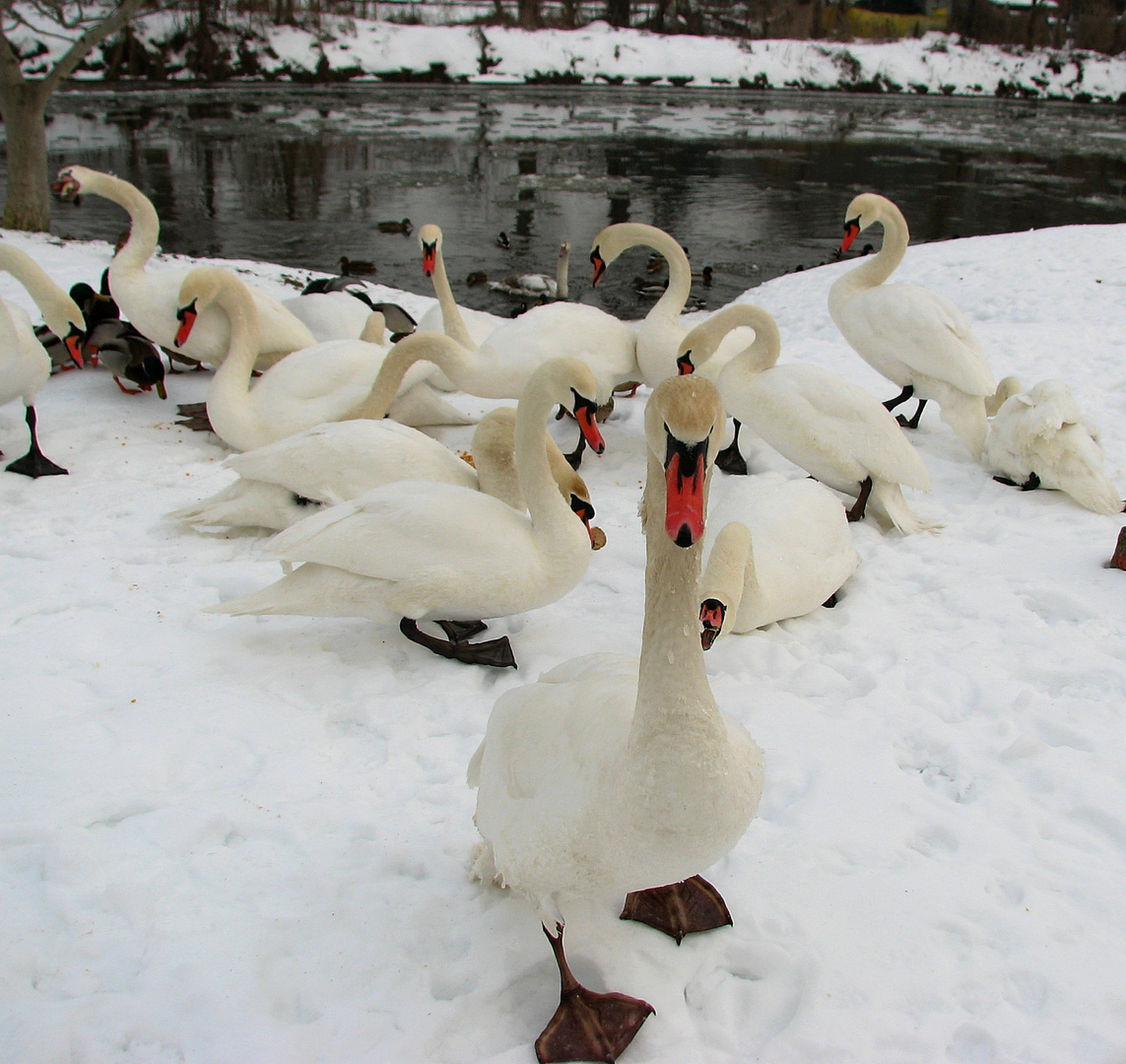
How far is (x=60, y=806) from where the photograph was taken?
2.69 m

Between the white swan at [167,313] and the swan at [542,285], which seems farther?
the swan at [542,285]

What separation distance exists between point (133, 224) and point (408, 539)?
483 centimetres

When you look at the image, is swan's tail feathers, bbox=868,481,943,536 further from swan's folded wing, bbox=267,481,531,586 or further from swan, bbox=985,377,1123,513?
swan's folded wing, bbox=267,481,531,586

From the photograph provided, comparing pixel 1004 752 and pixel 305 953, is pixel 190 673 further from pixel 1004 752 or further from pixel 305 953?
pixel 1004 752

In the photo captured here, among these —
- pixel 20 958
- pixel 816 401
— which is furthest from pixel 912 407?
pixel 20 958

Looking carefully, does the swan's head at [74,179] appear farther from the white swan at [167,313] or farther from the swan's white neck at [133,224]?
the white swan at [167,313]

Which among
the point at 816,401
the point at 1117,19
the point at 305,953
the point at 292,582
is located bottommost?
the point at 305,953

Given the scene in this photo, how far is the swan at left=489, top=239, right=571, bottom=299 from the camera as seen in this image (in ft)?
34.3

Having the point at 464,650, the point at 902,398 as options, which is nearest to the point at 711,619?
the point at 464,650

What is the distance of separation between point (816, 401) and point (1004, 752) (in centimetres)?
245

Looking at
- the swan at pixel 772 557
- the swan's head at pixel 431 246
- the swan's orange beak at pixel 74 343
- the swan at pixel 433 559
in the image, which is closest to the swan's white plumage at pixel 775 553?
the swan at pixel 772 557

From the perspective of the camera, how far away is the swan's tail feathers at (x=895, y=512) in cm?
480

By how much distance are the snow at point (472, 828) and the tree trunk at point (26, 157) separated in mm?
8050

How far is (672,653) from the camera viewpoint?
73.5 inches
